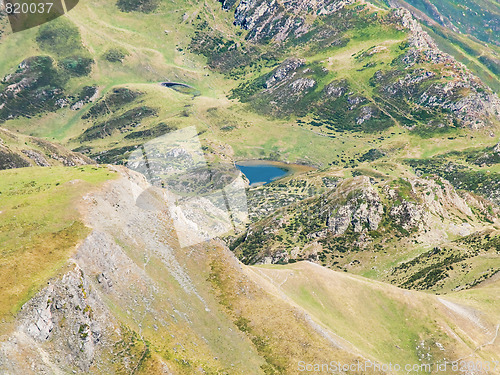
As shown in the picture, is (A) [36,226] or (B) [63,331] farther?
(A) [36,226]

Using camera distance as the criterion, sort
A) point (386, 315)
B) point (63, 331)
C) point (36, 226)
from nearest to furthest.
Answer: point (63, 331) < point (36, 226) < point (386, 315)

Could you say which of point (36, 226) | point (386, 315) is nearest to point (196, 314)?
point (36, 226)

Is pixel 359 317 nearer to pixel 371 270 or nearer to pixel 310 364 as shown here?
pixel 310 364

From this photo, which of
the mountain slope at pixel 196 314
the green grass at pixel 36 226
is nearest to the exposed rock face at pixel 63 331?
the mountain slope at pixel 196 314

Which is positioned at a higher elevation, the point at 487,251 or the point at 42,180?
the point at 42,180

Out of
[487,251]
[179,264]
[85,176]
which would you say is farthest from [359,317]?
[85,176]

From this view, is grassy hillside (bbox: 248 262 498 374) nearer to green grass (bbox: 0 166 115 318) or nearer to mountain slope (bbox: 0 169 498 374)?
mountain slope (bbox: 0 169 498 374)

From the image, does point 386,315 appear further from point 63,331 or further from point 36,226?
point 36,226

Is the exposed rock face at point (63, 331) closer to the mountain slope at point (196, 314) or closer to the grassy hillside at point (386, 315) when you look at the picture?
the mountain slope at point (196, 314)
